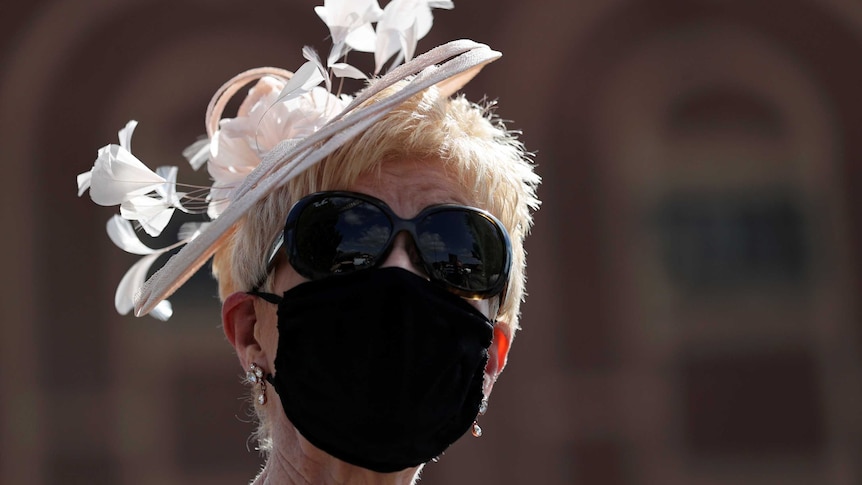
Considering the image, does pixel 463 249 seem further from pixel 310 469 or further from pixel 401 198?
pixel 310 469

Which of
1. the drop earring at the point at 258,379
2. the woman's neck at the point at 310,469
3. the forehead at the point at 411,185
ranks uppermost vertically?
the forehead at the point at 411,185

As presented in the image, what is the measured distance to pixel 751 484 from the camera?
21.0 feet

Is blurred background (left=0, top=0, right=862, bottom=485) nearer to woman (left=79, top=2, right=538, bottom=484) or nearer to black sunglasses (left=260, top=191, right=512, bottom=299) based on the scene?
woman (left=79, top=2, right=538, bottom=484)

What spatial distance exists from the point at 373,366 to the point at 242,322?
317 millimetres

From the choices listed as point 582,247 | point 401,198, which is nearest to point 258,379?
point 401,198

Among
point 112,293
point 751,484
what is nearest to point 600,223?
point 751,484

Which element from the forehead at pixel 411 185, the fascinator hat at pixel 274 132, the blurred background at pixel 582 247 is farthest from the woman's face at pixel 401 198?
the blurred background at pixel 582 247

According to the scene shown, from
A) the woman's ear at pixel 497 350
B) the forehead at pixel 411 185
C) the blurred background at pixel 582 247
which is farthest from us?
the blurred background at pixel 582 247

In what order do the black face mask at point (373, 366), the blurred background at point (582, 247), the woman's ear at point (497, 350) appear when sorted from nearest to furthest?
the black face mask at point (373, 366), the woman's ear at point (497, 350), the blurred background at point (582, 247)

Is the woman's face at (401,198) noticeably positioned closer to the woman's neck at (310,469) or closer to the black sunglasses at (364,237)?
the black sunglasses at (364,237)

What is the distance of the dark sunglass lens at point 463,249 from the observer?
1923 mm

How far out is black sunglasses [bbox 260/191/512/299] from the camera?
6.21 ft

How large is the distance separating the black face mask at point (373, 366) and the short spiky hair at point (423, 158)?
0.56ft

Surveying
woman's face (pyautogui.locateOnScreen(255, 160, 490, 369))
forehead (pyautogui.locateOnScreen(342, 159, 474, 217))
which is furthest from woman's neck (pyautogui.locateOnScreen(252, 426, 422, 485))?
forehead (pyautogui.locateOnScreen(342, 159, 474, 217))
